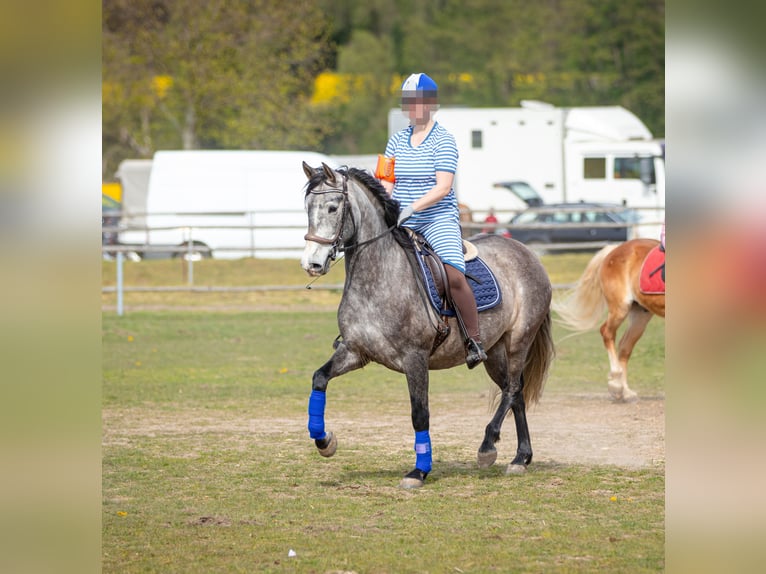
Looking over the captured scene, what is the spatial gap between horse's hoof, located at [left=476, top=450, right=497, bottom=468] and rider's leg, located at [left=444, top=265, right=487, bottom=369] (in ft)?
2.34

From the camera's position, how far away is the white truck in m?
33.4

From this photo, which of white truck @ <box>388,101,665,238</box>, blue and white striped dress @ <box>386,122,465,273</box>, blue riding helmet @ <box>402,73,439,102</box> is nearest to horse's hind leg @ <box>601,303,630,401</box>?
blue and white striped dress @ <box>386,122,465,273</box>

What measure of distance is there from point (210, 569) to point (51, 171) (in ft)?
9.42

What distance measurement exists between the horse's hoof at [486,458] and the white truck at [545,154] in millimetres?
25774

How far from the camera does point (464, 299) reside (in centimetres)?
712

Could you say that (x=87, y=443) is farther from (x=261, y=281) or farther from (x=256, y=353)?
(x=261, y=281)

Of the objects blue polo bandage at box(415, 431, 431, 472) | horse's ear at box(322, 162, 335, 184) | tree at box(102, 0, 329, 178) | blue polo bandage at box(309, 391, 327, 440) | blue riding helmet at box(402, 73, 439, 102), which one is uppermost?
tree at box(102, 0, 329, 178)

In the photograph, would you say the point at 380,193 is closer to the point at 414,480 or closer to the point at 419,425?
the point at 419,425

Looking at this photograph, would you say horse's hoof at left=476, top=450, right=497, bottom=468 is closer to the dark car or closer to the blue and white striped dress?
the blue and white striped dress

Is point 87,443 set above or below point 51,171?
below

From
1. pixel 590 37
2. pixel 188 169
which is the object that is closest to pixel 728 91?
pixel 188 169

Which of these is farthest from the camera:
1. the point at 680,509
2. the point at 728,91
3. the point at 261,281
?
the point at 261,281

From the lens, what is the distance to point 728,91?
2705 millimetres

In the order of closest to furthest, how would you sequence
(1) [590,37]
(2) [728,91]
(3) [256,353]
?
1. (2) [728,91]
2. (3) [256,353]
3. (1) [590,37]
